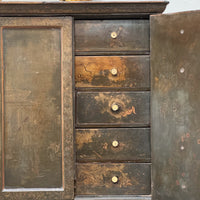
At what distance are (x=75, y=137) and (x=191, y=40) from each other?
722 millimetres

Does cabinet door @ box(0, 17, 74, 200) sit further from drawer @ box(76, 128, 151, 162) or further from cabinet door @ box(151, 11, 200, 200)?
cabinet door @ box(151, 11, 200, 200)

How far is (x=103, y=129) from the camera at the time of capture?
1132 mm

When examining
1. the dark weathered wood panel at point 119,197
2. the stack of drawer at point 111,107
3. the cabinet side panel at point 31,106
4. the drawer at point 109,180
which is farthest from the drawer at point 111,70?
the dark weathered wood panel at point 119,197

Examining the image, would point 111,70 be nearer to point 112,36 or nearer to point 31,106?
point 112,36

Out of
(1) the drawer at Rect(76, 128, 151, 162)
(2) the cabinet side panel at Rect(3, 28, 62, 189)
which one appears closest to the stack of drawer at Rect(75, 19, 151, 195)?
(1) the drawer at Rect(76, 128, 151, 162)

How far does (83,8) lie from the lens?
1.06 metres

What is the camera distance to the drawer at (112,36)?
1.12 meters

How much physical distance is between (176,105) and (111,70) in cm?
36

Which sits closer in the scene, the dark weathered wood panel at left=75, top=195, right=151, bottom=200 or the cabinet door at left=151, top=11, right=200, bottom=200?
the cabinet door at left=151, top=11, right=200, bottom=200

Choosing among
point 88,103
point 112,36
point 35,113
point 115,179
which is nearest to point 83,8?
point 112,36

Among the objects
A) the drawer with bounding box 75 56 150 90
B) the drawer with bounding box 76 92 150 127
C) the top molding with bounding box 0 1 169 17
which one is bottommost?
the drawer with bounding box 76 92 150 127

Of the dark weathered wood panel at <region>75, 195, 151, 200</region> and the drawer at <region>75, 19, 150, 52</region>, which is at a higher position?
the drawer at <region>75, 19, 150, 52</region>

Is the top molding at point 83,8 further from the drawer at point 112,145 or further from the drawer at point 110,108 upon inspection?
the drawer at point 112,145

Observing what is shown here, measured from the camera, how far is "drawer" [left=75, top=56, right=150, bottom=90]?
1120 millimetres
